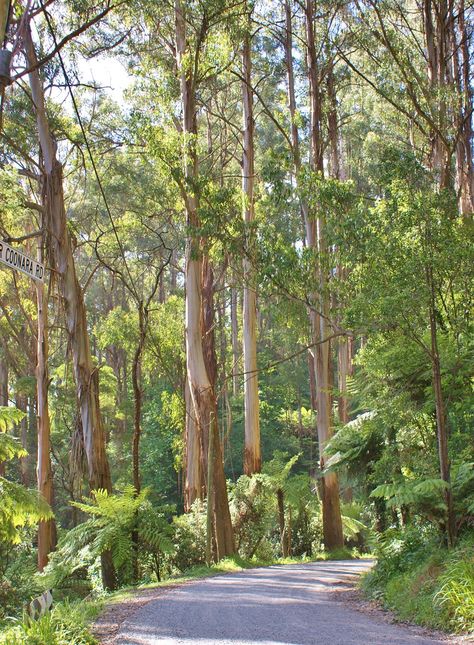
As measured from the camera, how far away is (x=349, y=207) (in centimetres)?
1344

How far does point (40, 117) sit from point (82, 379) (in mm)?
5089

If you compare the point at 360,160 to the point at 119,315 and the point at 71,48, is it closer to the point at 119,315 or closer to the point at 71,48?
the point at 119,315

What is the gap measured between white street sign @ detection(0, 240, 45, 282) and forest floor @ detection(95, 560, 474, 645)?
10.4ft

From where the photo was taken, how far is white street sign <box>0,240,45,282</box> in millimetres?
4984

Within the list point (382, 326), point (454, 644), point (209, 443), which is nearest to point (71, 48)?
point (209, 443)

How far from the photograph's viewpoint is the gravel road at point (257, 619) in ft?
20.1

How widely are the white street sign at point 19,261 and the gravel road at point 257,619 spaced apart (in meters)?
3.17

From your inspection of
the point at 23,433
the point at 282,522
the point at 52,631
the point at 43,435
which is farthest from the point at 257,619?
the point at 23,433

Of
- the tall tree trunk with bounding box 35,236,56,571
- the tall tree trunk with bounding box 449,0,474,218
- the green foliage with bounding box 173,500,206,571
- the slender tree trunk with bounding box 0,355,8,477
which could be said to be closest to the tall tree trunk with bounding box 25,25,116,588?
the green foliage with bounding box 173,500,206,571

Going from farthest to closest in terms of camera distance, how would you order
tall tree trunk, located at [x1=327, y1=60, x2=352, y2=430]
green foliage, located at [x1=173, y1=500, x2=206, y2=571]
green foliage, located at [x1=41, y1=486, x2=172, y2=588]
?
tall tree trunk, located at [x1=327, y1=60, x2=352, y2=430] → green foliage, located at [x1=173, y1=500, x2=206, y2=571] → green foliage, located at [x1=41, y1=486, x2=172, y2=588]

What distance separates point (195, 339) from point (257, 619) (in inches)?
343

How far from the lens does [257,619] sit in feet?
23.7

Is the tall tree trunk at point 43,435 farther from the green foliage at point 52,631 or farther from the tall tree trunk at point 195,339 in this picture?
the green foliage at point 52,631

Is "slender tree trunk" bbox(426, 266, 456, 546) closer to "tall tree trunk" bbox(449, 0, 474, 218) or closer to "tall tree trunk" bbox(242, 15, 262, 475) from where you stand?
"tall tree trunk" bbox(449, 0, 474, 218)
